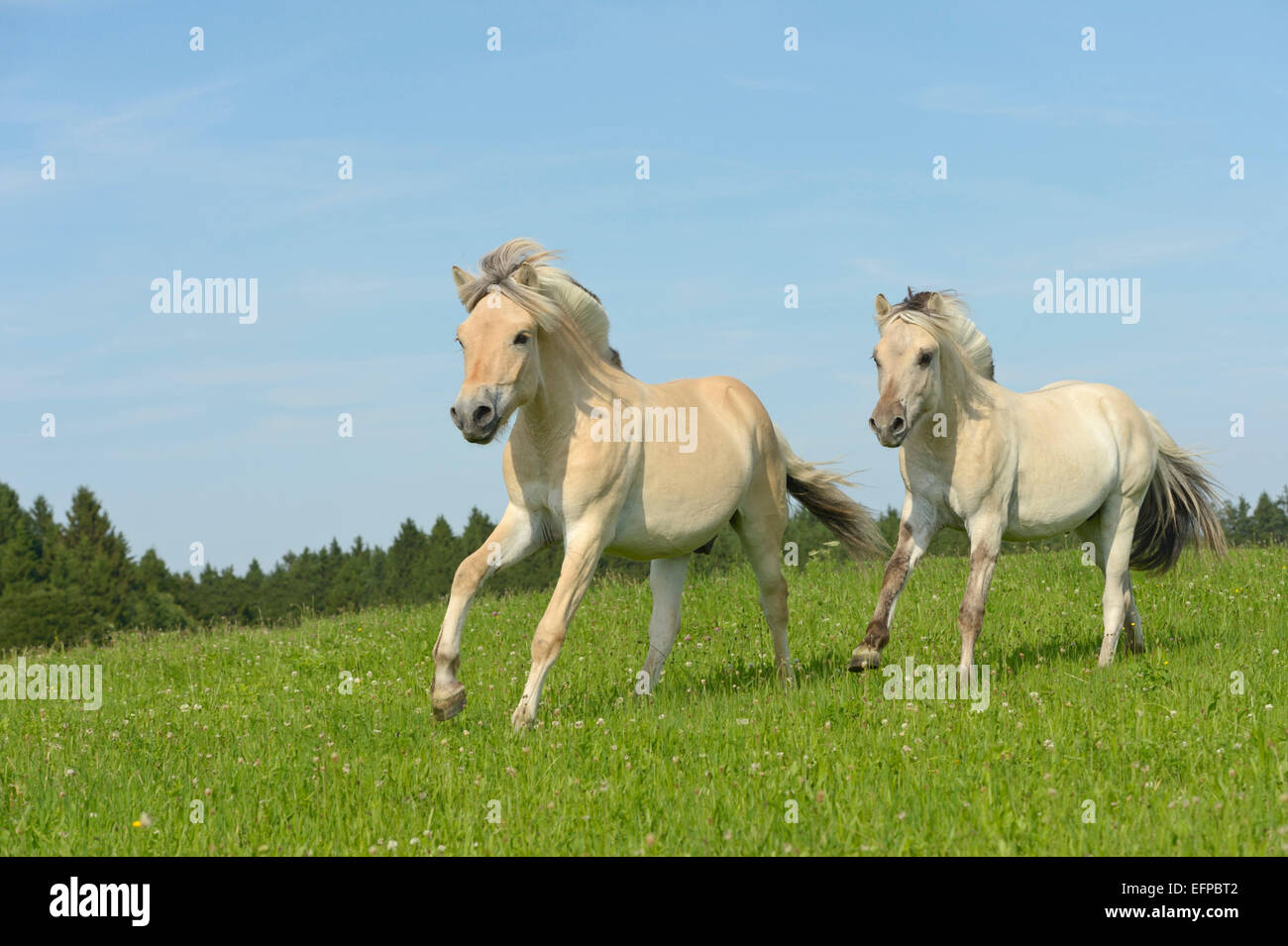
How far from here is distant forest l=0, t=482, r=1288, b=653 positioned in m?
76.4

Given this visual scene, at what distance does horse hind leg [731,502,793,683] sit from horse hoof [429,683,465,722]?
3020 millimetres

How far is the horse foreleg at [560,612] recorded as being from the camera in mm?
7996

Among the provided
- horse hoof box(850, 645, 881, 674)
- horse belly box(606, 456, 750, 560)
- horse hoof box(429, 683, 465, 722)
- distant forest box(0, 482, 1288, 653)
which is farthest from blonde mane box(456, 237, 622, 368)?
distant forest box(0, 482, 1288, 653)

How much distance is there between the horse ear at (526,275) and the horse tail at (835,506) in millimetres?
3659

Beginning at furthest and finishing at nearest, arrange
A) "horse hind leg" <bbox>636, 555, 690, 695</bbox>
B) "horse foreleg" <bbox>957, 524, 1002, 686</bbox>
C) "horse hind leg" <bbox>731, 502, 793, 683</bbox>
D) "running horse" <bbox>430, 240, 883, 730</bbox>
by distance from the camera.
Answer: "horse hind leg" <bbox>731, 502, 793, 683</bbox> → "horse hind leg" <bbox>636, 555, 690, 695</bbox> → "horse foreleg" <bbox>957, 524, 1002, 686</bbox> → "running horse" <bbox>430, 240, 883, 730</bbox>

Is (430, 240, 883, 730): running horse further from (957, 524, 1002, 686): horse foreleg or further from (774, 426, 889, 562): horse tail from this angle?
(957, 524, 1002, 686): horse foreleg

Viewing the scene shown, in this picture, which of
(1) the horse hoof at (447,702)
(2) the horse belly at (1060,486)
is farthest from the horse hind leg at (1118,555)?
(1) the horse hoof at (447,702)

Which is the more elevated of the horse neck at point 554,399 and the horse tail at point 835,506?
the horse neck at point 554,399

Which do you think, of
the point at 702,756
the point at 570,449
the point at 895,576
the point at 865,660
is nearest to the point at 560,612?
the point at 570,449

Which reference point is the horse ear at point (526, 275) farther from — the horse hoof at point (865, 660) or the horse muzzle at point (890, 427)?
the horse hoof at point (865, 660)

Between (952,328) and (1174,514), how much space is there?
4.20m

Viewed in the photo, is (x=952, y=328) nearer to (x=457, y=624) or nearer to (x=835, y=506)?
(x=835, y=506)
